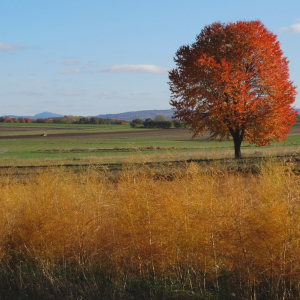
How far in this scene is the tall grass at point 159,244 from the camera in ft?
19.8

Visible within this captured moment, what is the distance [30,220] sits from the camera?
7965 mm

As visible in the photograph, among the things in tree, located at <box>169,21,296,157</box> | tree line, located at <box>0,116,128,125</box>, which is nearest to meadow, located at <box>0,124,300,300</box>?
tree, located at <box>169,21,296,157</box>

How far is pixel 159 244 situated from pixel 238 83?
18266 millimetres

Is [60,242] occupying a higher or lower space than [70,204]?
lower

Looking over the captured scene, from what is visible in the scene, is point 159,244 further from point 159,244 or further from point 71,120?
point 71,120

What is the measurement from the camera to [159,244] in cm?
670

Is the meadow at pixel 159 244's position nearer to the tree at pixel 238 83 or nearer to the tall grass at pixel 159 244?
the tall grass at pixel 159 244

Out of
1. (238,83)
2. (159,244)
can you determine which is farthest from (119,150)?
(159,244)

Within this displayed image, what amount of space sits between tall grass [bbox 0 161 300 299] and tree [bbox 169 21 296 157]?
15816mm

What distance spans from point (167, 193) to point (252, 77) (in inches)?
755

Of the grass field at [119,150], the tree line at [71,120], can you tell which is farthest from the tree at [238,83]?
the tree line at [71,120]

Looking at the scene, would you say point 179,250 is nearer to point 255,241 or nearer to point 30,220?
point 255,241

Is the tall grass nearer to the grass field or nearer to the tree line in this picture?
the grass field

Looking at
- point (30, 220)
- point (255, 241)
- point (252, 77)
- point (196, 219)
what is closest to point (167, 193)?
point (196, 219)
